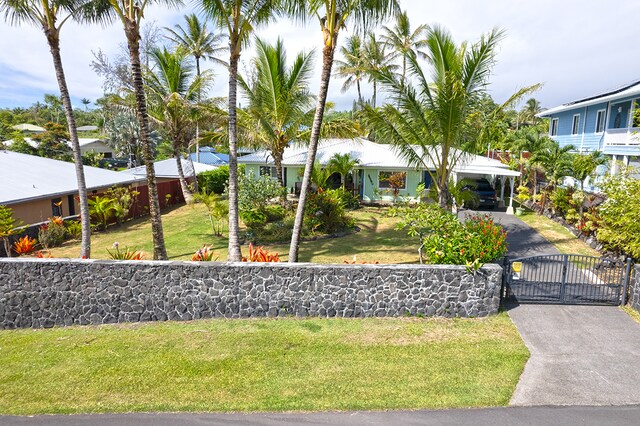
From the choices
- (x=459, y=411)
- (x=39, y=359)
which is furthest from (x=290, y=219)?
(x=459, y=411)

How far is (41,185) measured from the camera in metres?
18.2

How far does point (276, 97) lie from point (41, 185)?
10540 mm

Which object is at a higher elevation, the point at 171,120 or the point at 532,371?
the point at 171,120

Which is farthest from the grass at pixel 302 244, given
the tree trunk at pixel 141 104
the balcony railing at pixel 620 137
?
the balcony railing at pixel 620 137

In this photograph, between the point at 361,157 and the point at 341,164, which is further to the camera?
the point at 361,157

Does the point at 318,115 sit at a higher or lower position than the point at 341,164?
higher

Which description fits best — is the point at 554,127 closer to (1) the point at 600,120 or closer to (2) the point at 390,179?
(1) the point at 600,120

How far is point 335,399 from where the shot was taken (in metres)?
6.66

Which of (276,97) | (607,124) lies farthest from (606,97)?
(276,97)

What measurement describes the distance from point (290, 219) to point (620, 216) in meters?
11.9

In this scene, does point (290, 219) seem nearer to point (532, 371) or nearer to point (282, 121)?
point (282, 121)

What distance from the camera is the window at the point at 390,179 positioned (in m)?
23.8

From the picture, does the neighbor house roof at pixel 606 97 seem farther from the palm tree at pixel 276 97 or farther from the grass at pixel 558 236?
the palm tree at pixel 276 97

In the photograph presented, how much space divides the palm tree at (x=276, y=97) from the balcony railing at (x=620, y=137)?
1394cm
